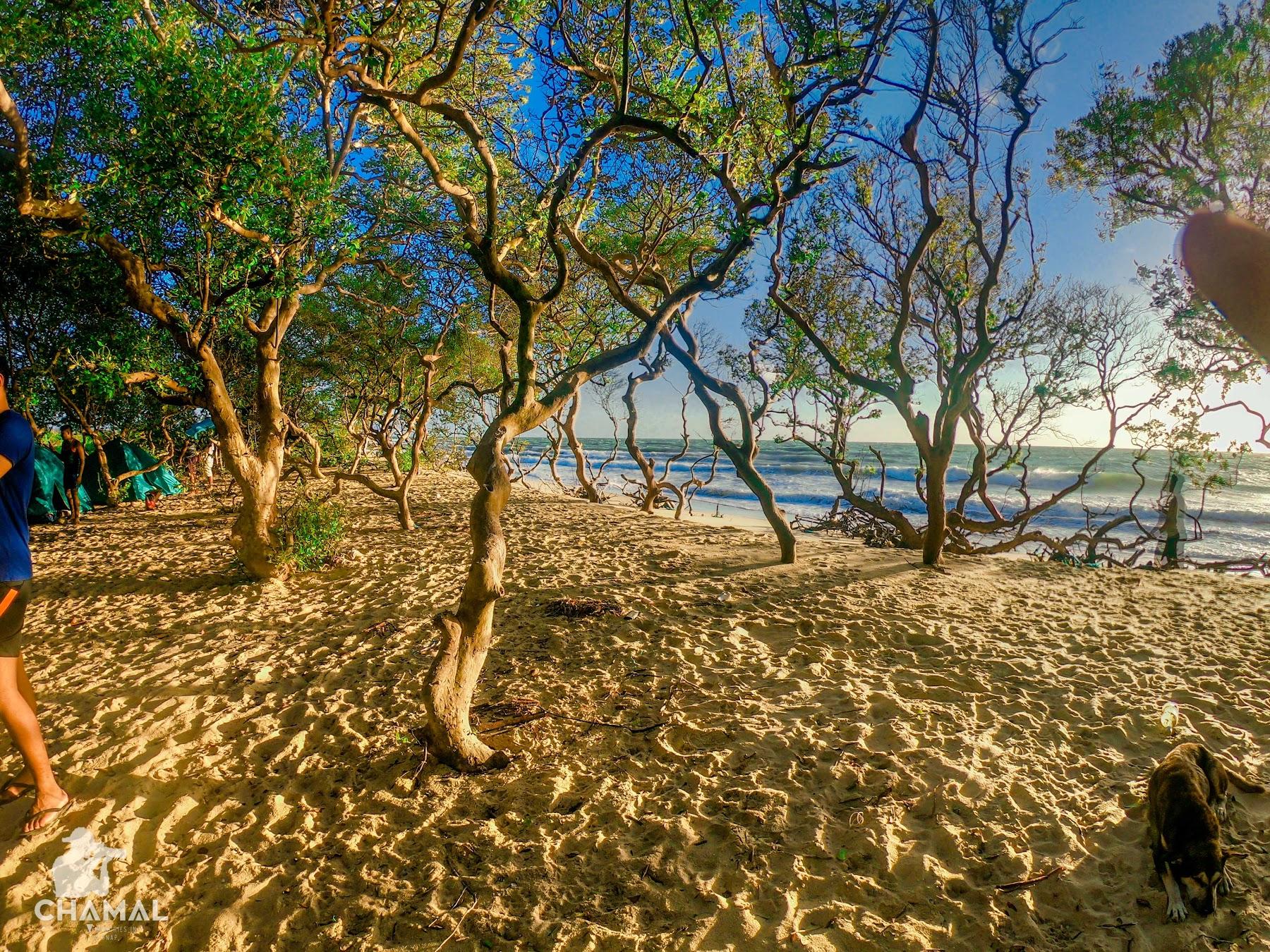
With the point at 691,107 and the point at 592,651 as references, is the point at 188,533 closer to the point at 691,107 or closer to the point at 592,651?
the point at 592,651

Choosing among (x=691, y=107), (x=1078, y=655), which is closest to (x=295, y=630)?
(x=691, y=107)

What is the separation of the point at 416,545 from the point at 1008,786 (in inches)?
310

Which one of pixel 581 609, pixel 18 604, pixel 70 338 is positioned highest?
pixel 70 338

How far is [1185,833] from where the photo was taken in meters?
2.43

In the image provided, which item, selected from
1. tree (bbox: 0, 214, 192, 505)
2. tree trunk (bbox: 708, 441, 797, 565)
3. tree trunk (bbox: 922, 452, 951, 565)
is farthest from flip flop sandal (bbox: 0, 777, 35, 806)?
tree trunk (bbox: 922, 452, 951, 565)

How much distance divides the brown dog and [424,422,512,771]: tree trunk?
3.27 m

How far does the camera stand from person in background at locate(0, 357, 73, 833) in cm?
266

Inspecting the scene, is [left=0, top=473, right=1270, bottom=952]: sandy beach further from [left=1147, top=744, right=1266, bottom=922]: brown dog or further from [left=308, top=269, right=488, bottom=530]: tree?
[left=308, top=269, right=488, bottom=530]: tree

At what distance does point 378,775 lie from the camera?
3.16 metres

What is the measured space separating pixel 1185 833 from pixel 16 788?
583 cm

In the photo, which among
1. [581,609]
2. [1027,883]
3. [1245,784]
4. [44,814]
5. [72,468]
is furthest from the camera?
[72,468]

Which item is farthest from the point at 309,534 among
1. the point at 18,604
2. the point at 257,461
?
the point at 18,604

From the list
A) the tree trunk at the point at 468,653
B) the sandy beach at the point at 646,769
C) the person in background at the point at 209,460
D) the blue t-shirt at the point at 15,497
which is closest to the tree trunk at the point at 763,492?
the sandy beach at the point at 646,769
